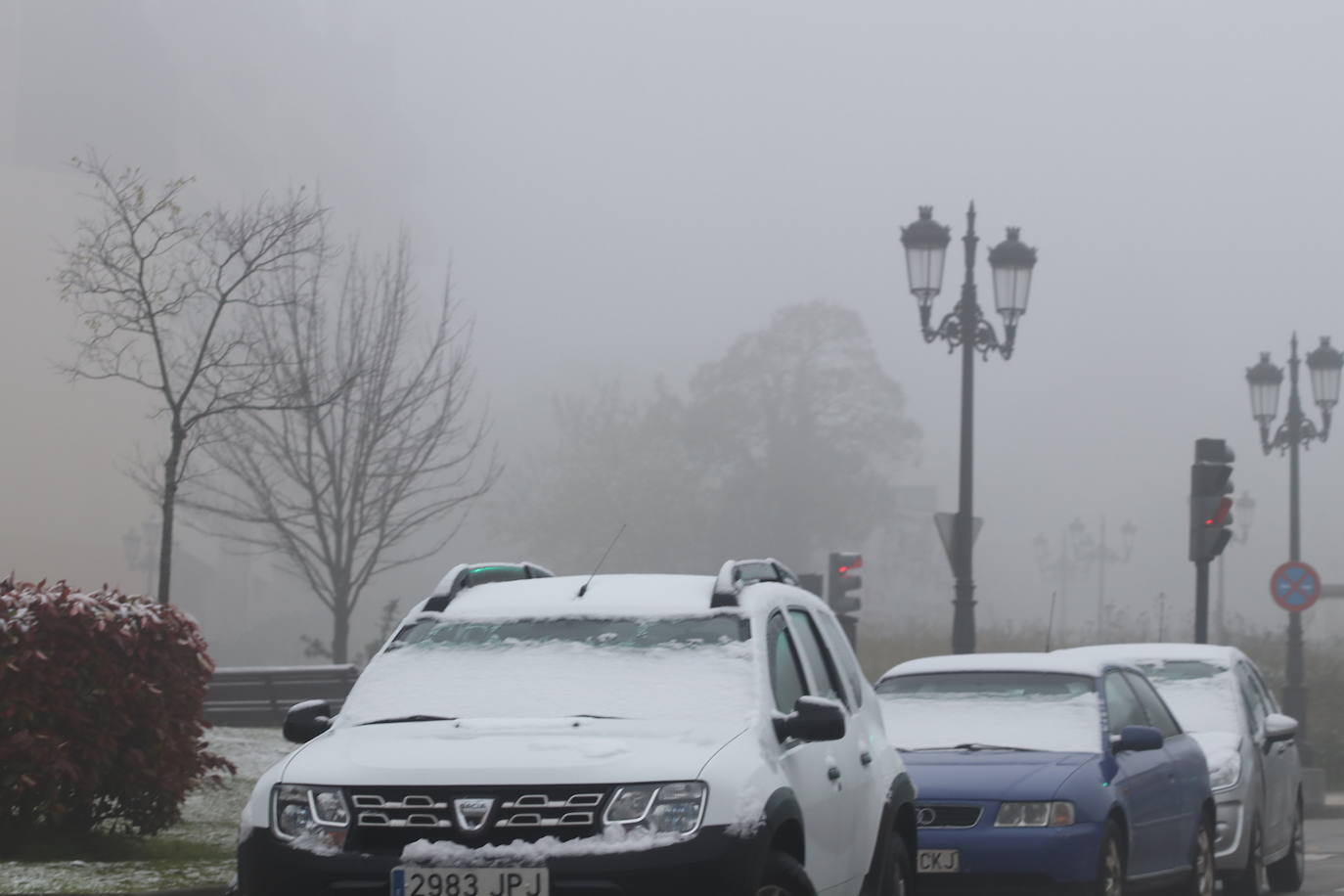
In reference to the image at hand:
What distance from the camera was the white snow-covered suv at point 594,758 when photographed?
6.08m

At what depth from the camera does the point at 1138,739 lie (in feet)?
34.3

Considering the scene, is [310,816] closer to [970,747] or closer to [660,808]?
[660,808]

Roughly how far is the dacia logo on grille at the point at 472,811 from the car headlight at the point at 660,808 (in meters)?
0.35

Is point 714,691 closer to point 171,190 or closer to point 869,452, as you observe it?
point 171,190

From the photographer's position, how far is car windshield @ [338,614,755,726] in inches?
271

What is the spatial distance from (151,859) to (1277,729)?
7408 millimetres

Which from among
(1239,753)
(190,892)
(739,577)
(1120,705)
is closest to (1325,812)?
(1239,753)

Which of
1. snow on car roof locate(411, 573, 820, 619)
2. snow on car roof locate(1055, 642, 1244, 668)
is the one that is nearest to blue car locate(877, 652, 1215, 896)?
snow on car roof locate(1055, 642, 1244, 668)

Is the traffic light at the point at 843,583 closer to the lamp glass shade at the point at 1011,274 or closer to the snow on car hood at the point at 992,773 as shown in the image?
the lamp glass shade at the point at 1011,274

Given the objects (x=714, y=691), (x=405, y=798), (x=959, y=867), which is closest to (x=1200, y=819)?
(x=959, y=867)

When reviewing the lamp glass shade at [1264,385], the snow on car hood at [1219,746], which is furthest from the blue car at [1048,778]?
the lamp glass shade at [1264,385]

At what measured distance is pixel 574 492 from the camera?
75.4 metres

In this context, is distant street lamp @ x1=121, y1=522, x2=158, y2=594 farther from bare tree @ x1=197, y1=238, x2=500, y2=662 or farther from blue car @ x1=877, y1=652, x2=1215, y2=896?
blue car @ x1=877, y1=652, x2=1215, y2=896

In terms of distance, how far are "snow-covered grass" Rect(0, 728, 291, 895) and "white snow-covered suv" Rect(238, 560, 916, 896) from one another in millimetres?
3679
